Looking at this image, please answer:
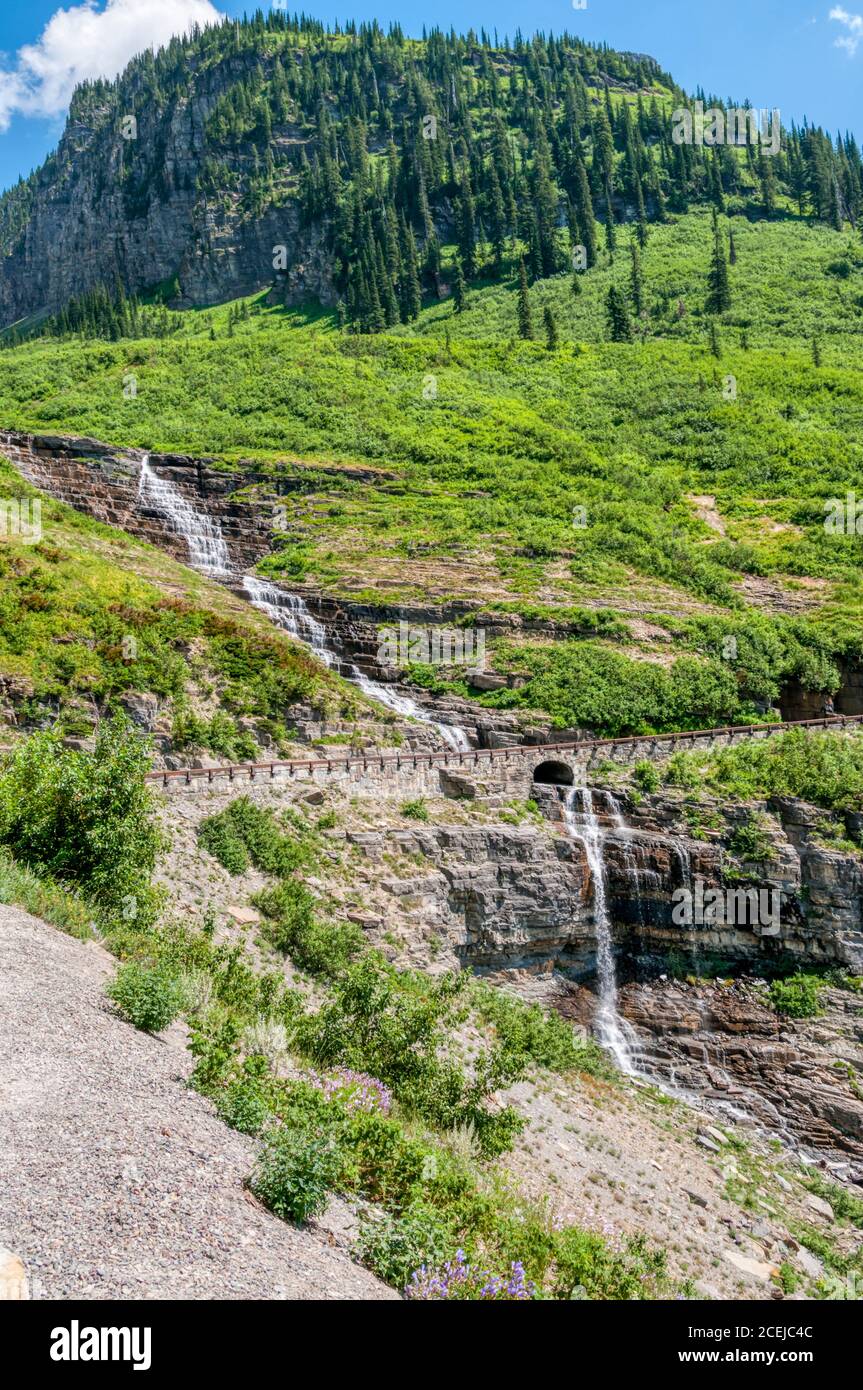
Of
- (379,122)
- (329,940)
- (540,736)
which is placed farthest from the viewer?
(379,122)

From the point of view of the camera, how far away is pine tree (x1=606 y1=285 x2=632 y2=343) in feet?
307

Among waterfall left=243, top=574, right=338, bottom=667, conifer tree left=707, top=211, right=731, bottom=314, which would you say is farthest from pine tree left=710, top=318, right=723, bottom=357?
waterfall left=243, top=574, right=338, bottom=667

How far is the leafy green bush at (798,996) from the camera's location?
2775cm

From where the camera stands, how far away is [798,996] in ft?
92.0

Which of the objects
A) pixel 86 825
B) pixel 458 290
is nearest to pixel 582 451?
pixel 458 290

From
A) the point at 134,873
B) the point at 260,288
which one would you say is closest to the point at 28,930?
the point at 134,873

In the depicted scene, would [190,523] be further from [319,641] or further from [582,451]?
[582,451]

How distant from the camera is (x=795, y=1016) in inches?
1094

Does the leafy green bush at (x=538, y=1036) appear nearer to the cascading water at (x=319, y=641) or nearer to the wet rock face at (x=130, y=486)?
the cascading water at (x=319, y=641)

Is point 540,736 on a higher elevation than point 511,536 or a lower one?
lower

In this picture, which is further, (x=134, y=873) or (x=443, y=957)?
(x=443, y=957)

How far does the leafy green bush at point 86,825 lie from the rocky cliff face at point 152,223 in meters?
118
